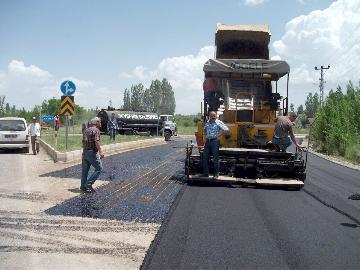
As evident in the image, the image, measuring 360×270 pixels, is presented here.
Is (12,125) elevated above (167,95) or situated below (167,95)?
below

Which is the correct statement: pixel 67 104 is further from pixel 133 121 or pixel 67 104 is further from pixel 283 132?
pixel 133 121

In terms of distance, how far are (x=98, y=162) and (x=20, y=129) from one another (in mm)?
11743

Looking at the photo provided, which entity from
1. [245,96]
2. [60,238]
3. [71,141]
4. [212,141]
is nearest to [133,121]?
[71,141]

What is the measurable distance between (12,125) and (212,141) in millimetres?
12407

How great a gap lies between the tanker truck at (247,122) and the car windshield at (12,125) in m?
10.4

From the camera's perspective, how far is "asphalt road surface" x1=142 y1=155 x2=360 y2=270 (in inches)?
214

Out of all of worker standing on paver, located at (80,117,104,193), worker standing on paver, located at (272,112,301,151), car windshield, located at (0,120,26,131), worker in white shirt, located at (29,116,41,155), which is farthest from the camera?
car windshield, located at (0,120,26,131)

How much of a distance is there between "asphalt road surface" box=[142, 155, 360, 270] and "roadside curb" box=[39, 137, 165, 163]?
6748mm

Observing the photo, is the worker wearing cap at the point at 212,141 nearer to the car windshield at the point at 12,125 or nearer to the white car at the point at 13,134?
the white car at the point at 13,134

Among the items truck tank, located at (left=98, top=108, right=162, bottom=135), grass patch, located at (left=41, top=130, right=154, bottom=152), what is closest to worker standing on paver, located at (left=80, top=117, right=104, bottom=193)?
grass patch, located at (left=41, top=130, right=154, bottom=152)

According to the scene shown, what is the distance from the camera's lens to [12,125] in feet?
67.5

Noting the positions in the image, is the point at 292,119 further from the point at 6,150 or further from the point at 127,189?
the point at 6,150

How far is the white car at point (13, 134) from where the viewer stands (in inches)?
783

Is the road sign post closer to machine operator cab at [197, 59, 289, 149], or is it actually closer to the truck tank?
machine operator cab at [197, 59, 289, 149]
